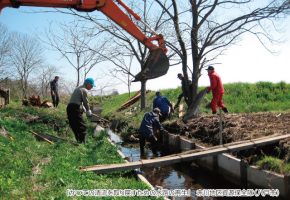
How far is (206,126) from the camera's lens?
13.3m

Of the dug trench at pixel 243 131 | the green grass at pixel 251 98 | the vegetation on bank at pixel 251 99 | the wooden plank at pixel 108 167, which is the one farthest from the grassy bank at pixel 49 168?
the green grass at pixel 251 98

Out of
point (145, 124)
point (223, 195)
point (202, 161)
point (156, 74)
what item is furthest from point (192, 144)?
point (223, 195)

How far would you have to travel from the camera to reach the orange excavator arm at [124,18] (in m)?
10.5

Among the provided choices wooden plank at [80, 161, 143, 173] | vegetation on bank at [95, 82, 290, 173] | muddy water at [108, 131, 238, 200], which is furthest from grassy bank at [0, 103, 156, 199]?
vegetation on bank at [95, 82, 290, 173]

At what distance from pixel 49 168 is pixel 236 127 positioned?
6.69 meters

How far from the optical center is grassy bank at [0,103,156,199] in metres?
5.56

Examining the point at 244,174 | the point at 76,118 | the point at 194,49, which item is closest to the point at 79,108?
the point at 76,118

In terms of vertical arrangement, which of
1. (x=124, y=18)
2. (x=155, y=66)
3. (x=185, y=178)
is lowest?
(x=185, y=178)

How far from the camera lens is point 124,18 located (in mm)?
11828

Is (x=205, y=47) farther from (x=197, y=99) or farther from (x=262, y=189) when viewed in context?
(x=262, y=189)

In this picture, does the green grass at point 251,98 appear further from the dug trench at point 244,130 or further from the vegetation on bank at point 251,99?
the dug trench at point 244,130

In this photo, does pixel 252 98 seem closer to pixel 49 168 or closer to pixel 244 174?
pixel 244 174

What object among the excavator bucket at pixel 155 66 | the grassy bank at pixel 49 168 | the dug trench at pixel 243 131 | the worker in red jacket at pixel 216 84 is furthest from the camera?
the excavator bucket at pixel 155 66

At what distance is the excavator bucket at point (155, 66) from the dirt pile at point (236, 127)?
265 cm
